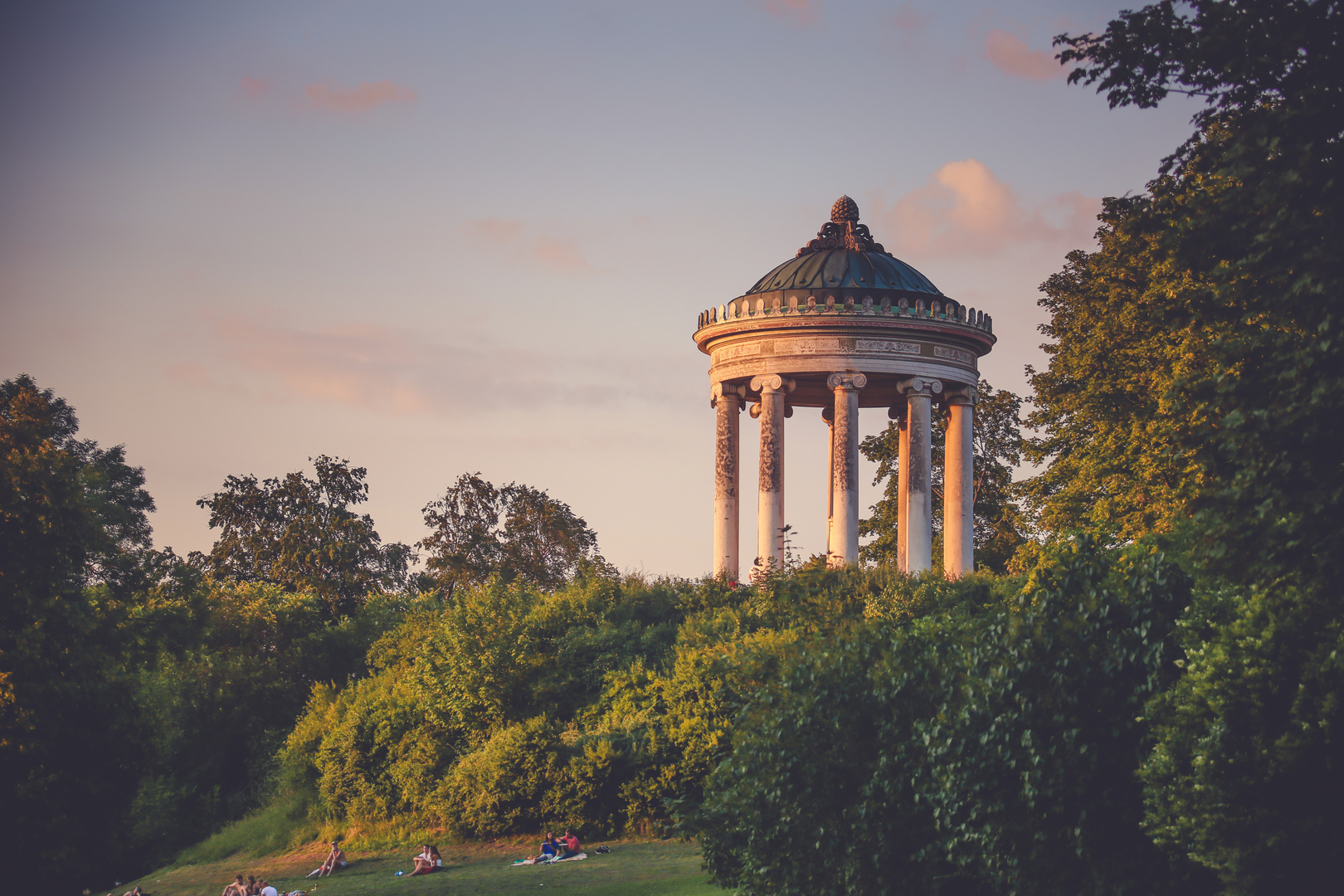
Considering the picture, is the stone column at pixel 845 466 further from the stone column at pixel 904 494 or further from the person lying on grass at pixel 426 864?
the person lying on grass at pixel 426 864

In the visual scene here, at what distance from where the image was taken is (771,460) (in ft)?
153

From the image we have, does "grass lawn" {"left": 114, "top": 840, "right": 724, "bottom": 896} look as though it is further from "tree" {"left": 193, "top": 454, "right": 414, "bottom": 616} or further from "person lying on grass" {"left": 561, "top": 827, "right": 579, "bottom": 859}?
"tree" {"left": 193, "top": 454, "right": 414, "bottom": 616}

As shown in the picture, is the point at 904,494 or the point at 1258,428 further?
the point at 904,494

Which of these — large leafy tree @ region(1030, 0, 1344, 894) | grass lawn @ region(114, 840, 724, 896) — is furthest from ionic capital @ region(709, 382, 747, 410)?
large leafy tree @ region(1030, 0, 1344, 894)

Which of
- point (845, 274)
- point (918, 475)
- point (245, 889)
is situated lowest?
point (245, 889)

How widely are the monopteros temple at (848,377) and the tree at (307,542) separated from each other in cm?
2479

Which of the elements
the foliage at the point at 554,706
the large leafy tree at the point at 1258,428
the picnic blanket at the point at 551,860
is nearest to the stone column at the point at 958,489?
the foliage at the point at 554,706

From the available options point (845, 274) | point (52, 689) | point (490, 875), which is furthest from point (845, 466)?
point (52, 689)

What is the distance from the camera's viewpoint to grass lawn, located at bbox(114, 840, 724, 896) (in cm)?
3150

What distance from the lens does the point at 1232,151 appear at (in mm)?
15086

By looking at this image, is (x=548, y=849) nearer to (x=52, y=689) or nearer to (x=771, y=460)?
(x=52, y=689)

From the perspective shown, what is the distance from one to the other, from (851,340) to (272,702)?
28631mm

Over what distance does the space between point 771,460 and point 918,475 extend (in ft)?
16.2

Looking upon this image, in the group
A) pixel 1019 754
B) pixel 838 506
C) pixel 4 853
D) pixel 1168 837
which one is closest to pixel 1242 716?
pixel 1168 837
